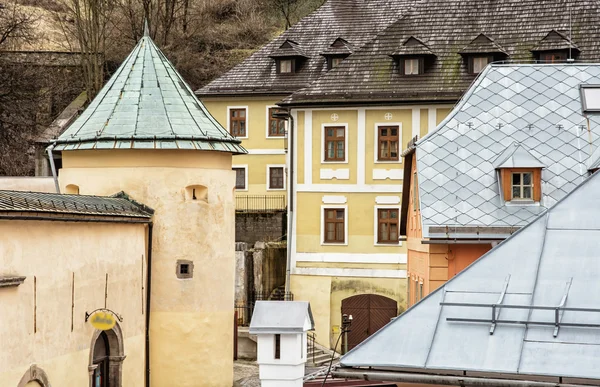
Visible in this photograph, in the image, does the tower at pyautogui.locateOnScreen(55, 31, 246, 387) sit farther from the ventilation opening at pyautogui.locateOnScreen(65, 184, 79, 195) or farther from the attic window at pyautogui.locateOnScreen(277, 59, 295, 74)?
the attic window at pyautogui.locateOnScreen(277, 59, 295, 74)

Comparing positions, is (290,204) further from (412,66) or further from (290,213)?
(412,66)

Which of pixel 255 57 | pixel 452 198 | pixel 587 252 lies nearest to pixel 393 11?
pixel 255 57

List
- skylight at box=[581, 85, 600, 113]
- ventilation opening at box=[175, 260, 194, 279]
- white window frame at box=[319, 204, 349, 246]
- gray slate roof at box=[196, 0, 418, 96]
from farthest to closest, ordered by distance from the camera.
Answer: gray slate roof at box=[196, 0, 418, 96], white window frame at box=[319, 204, 349, 246], ventilation opening at box=[175, 260, 194, 279], skylight at box=[581, 85, 600, 113]

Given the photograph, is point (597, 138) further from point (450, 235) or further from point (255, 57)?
point (255, 57)

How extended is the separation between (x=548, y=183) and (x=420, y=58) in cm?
1494

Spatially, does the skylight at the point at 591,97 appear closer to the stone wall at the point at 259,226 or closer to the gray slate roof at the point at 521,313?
the gray slate roof at the point at 521,313

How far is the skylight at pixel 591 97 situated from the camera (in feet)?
78.1

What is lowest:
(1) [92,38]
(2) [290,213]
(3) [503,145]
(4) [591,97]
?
(2) [290,213]

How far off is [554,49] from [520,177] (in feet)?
48.9

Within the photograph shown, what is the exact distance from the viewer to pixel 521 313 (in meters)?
12.5

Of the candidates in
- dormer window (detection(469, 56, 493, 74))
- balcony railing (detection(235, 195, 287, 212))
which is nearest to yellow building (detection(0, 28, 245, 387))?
dormer window (detection(469, 56, 493, 74))

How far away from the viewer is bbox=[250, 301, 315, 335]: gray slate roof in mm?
11453

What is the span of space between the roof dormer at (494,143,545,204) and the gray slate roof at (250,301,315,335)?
456 inches

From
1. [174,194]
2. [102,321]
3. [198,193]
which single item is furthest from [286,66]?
[102,321]
